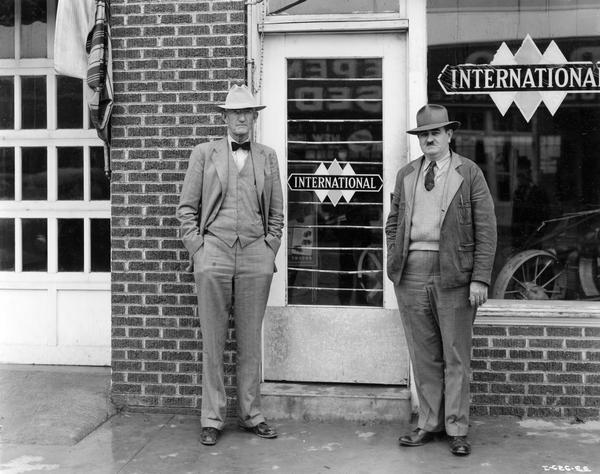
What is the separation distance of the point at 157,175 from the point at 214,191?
82 cm

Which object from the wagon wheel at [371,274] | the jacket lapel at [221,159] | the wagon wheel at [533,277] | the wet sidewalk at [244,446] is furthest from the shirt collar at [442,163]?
the wet sidewalk at [244,446]

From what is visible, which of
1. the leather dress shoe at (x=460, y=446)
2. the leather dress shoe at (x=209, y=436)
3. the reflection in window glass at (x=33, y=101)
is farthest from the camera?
the reflection in window glass at (x=33, y=101)

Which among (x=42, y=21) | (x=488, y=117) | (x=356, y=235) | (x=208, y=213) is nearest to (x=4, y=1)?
(x=42, y=21)

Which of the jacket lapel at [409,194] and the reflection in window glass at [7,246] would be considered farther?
the reflection in window glass at [7,246]

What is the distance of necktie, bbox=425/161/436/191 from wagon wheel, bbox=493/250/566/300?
1.15 meters

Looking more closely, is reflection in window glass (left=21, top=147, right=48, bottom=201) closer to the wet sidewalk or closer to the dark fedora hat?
the wet sidewalk

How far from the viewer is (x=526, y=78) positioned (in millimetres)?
5770

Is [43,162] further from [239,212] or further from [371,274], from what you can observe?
[371,274]

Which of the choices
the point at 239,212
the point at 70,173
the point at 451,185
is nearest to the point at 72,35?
the point at 70,173

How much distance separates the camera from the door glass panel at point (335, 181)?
593 cm

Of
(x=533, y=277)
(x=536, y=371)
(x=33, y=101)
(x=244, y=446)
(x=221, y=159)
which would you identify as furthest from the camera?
(x=33, y=101)

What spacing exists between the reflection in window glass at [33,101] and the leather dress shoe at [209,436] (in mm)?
3196

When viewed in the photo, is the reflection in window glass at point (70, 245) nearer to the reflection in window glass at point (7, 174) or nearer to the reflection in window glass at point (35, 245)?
the reflection in window glass at point (35, 245)

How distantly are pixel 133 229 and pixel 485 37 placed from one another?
292 cm
